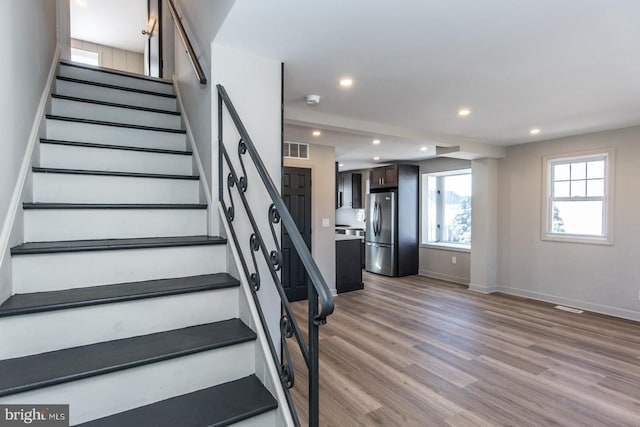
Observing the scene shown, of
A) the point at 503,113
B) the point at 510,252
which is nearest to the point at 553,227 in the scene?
the point at 510,252

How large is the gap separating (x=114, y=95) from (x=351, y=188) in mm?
6196

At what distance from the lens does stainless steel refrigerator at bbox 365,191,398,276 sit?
6742 mm

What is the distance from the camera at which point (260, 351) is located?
143cm

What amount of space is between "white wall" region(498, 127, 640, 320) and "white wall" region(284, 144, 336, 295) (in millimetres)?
2823

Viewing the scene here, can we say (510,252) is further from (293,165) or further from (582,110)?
(293,165)

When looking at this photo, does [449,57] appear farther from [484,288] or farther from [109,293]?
[484,288]

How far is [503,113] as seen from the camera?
3621 mm

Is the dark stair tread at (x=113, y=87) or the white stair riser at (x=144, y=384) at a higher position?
the dark stair tread at (x=113, y=87)

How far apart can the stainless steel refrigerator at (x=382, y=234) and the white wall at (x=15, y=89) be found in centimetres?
564

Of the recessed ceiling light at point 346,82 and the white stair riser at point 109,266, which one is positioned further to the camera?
the recessed ceiling light at point 346,82

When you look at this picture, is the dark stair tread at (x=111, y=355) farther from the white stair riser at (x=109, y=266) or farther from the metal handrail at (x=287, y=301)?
the white stair riser at (x=109, y=266)

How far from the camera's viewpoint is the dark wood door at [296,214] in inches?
195

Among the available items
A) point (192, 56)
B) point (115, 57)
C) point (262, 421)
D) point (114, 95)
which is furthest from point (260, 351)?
point (115, 57)

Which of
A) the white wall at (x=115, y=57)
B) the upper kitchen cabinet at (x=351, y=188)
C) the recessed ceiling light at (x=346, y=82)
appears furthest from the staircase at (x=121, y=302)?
the upper kitchen cabinet at (x=351, y=188)
